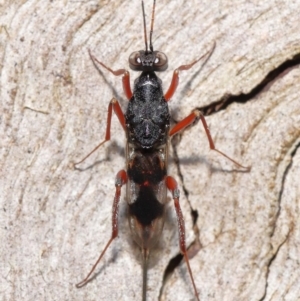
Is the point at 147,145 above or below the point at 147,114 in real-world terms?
below

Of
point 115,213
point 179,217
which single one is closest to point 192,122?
point 179,217

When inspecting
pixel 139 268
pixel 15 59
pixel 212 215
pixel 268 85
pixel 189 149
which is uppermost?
pixel 15 59

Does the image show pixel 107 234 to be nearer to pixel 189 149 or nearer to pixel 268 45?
pixel 189 149

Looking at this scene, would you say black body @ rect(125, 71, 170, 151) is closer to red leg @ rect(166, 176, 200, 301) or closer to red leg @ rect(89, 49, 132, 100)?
red leg @ rect(89, 49, 132, 100)

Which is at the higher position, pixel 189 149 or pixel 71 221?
pixel 189 149

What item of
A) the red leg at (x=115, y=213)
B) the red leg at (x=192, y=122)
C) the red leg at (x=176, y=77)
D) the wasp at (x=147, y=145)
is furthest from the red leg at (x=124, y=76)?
the red leg at (x=115, y=213)

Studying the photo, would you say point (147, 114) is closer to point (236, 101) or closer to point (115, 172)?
point (115, 172)

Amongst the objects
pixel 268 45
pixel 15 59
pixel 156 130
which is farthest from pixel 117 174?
pixel 268 45
